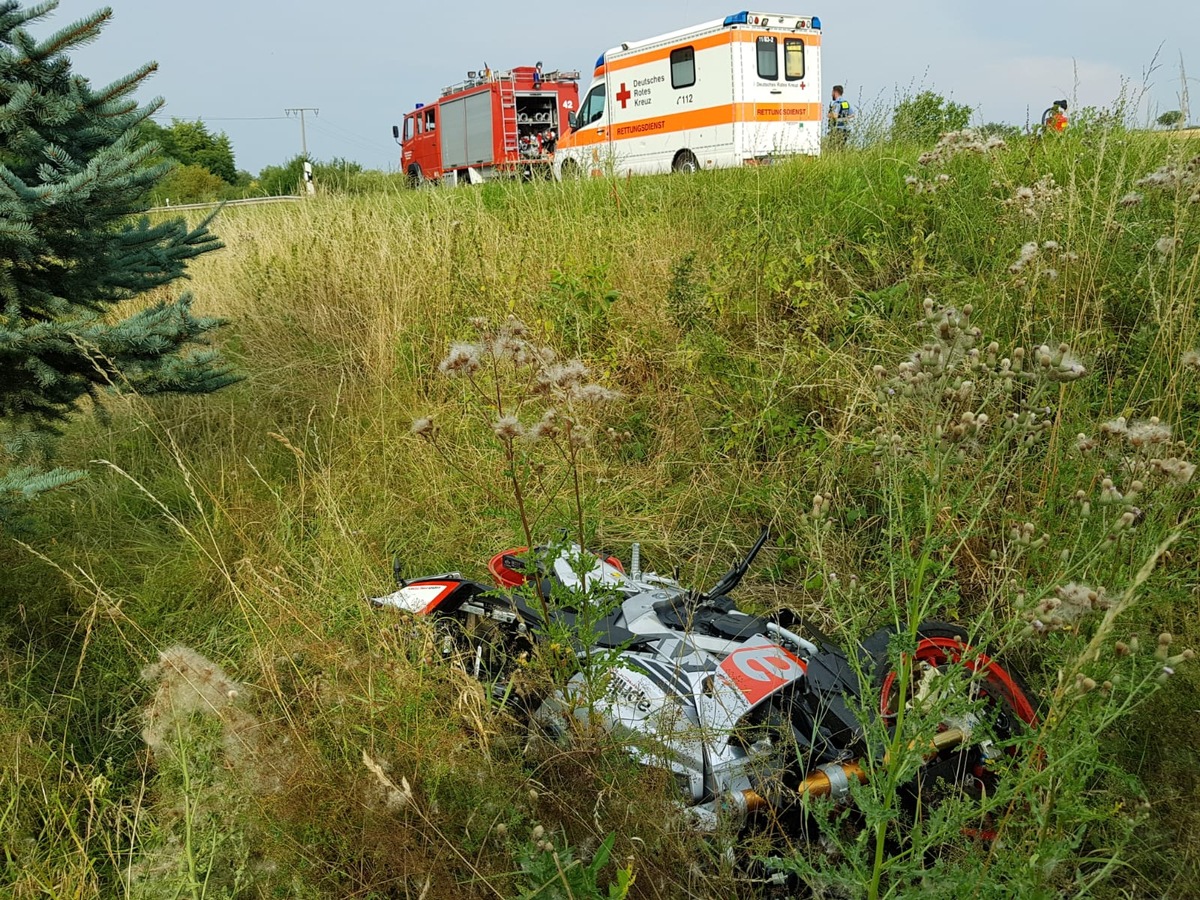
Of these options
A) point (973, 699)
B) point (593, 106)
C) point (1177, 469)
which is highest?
point (593, 106)

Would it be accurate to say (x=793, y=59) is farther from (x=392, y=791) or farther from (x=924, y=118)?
(x=392, y=791)

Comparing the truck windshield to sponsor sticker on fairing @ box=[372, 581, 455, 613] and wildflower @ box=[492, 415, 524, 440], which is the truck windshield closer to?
sponsor sticker on fairing @ box=[372, 581, 455, 613]

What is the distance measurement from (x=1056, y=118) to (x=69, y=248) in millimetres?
5525

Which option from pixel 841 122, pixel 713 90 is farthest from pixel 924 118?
pixel 713 90

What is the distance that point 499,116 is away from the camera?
71.1 ft

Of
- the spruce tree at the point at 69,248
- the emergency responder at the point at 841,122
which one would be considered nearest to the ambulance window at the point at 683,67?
the emergency responder at the point at 841,122

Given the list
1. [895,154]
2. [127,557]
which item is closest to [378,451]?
[127,557]

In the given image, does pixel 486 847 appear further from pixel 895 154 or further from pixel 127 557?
pixel 895 154

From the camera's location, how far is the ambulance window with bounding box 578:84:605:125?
1791cm

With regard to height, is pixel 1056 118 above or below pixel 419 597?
above

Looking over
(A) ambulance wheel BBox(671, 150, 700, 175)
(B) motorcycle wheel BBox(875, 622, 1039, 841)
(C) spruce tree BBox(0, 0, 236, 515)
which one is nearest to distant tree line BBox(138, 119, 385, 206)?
(C) spruce tree BBox(0, 0, 236, 515)

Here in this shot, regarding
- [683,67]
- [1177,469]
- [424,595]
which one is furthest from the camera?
[683,67]

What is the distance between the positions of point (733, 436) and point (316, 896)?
2.85m

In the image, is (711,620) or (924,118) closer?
(711,620)
